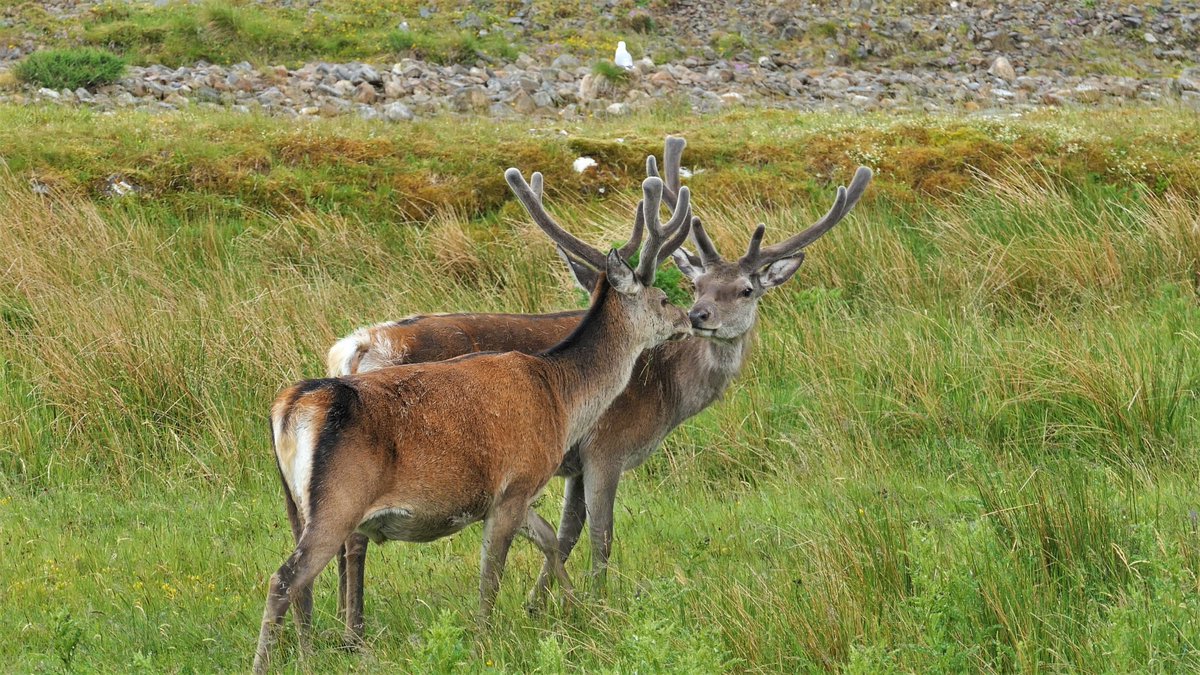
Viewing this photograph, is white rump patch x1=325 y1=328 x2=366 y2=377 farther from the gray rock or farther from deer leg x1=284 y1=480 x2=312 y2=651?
the gray rock

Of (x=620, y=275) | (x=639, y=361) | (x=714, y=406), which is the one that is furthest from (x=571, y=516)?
(x=714, y=406)

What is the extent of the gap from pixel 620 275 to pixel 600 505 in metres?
1.13

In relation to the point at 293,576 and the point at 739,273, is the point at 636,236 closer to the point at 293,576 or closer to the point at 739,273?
the point at 739,273

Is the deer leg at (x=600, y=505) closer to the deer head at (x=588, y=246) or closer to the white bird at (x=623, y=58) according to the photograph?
the deer head at (x=588, y=246)

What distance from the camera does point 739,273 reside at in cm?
762

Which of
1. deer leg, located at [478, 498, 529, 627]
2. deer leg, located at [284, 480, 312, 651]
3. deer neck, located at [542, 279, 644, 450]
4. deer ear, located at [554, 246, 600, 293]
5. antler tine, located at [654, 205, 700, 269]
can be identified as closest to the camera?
deer leg, located at [284, 480, 312, 651]

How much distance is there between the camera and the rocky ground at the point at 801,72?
1625 cm

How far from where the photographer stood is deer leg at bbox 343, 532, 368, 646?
5.72 meters

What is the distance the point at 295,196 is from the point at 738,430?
17.7ft

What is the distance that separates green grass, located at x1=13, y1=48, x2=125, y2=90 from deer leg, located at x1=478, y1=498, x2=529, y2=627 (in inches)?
474

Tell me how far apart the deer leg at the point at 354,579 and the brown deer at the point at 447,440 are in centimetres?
45

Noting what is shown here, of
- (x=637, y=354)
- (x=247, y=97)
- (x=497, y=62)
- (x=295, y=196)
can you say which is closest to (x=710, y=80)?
(x=497, y=62)

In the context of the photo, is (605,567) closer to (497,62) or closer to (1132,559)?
(1132,559)

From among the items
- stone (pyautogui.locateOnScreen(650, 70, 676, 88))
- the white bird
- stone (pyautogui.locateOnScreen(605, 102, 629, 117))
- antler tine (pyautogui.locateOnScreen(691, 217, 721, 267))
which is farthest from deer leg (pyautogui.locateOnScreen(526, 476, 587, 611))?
the white bird
